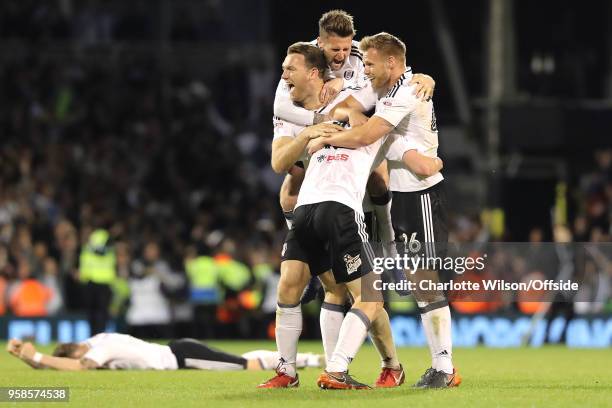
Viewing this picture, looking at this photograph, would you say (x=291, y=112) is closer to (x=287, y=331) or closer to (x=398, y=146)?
(x=398, y=146)

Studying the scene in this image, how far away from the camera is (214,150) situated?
24344 millimetres

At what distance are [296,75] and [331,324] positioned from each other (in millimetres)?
1724

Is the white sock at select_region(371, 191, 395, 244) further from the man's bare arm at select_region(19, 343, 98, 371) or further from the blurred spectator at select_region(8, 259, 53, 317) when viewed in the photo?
the blurred spectator at select_region(8, 259, 53, 317)

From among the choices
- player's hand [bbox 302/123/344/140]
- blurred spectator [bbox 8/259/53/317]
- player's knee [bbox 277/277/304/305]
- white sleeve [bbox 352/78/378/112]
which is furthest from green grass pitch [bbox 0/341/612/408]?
blurred spectator [bbox 8/259/53/317]

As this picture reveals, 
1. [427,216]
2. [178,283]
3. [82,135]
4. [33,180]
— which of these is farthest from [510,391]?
[82,135]

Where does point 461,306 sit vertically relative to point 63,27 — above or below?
below

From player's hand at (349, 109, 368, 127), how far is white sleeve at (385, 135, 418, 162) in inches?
11.6

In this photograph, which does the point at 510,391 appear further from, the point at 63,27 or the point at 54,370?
the point at 63,27

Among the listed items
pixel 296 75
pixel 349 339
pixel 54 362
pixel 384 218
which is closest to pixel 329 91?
pixel 296 75

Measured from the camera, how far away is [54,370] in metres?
11.9

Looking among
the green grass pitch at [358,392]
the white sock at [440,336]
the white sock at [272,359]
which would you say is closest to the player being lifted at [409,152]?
the white sock at [440,336]

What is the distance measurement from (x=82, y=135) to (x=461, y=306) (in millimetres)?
7866

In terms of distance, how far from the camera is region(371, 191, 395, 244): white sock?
396 inches

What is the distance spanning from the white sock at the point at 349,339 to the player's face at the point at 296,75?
1.52 meters
